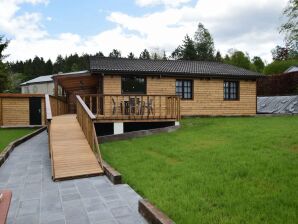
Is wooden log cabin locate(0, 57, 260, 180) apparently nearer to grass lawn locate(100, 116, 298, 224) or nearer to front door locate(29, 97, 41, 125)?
front door locate(29, 97, 41, 125)

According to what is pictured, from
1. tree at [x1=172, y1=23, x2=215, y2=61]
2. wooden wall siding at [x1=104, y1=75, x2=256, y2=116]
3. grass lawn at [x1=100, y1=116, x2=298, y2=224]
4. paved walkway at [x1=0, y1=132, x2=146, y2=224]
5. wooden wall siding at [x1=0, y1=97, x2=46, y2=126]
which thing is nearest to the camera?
grass lawn at [x1=100, y1=116, x2=298, y2=224]

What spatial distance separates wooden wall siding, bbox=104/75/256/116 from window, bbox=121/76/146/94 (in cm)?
32

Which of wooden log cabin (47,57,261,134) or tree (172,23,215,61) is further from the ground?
tree (172,23,215,61)

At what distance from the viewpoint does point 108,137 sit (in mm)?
10781

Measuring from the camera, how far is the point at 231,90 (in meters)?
18.0

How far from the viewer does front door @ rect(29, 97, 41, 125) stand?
62.2ft

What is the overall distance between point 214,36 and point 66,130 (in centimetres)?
5120

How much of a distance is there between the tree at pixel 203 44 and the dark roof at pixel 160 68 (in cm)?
3513

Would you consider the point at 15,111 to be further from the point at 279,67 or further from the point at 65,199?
the point at 279,67

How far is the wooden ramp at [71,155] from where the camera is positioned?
6688 millimetres

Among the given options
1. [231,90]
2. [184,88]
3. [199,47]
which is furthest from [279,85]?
Result: [199,47]

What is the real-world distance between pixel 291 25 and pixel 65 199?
7736 millimetres

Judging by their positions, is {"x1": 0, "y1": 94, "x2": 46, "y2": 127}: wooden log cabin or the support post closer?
the support post

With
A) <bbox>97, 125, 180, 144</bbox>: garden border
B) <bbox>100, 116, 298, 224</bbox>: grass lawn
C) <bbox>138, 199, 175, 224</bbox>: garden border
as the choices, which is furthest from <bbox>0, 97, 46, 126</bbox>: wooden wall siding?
<bbox>138, 199, 175, 224</bbox>: garden border
